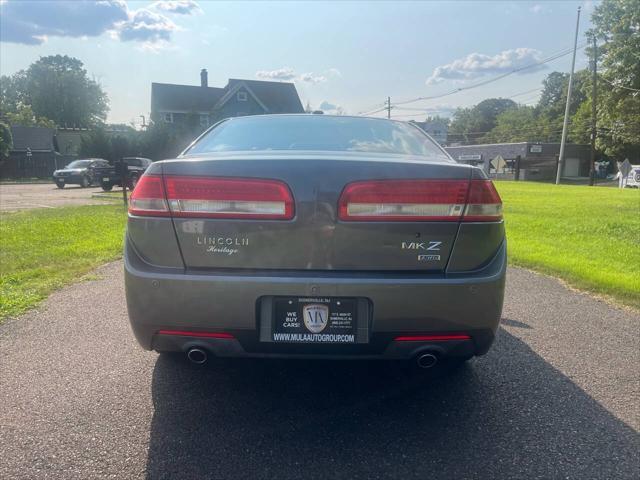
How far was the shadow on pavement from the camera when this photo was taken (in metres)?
2.19

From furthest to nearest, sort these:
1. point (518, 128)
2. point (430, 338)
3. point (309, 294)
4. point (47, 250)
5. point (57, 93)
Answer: point (518, 128)
point (57, 93)
point (47, 250)
point (430, 338)
point (309, 294)

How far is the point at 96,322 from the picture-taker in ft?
13.3

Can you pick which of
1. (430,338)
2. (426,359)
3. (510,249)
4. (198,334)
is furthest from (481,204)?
(510,249)

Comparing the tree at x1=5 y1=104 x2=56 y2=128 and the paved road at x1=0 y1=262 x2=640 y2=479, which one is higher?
the tree at x1=5 y1=104 x2=56 y2=128

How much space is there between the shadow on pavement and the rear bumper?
409mm

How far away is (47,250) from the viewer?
23.1ft

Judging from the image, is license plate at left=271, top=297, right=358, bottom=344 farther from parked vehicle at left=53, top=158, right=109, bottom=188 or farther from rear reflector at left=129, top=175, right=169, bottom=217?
parked vehicle at left=53, top=158, right=109, bottom=188

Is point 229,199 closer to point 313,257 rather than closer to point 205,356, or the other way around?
point 313,257

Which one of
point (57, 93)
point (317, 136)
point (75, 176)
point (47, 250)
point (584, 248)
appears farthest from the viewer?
point (57, 93)

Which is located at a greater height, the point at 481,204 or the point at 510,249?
the point at 481,204

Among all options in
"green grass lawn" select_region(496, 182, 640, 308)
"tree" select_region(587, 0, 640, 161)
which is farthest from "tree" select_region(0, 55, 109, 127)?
"green grass lawn" select_region(496, 182, 640, 308)

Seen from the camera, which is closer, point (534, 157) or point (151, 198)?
point (151, 198)

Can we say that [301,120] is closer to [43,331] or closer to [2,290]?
[43,331]

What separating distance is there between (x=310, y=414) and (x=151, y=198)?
53.6 inches
